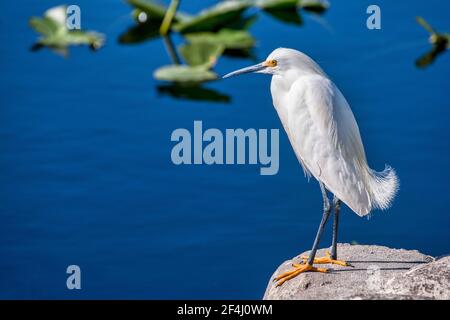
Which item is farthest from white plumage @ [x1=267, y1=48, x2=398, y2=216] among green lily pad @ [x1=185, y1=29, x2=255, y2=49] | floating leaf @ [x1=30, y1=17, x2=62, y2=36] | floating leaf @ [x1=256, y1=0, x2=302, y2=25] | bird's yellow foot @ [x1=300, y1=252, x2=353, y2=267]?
floating leaf @ [x1=30, y1=17, x2=62, y2=36]

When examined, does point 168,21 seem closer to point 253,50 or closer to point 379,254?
point 253,50

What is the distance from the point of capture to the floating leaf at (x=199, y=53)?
3.90 m

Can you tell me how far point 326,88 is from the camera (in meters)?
2.51

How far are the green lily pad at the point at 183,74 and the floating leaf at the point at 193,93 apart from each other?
0.10ft

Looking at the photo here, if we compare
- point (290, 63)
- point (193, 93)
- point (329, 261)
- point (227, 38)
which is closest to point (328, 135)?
point (290, 63)

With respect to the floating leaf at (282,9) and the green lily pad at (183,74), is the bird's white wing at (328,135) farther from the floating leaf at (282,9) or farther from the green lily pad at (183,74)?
the floating leaf at (282,9)

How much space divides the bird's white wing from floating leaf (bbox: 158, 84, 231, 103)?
3.77 feet

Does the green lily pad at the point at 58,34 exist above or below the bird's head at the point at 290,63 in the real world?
above

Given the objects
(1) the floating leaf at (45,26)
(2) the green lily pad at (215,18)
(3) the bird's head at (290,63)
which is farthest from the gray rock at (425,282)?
(1) the floating leaf at (45,26)
